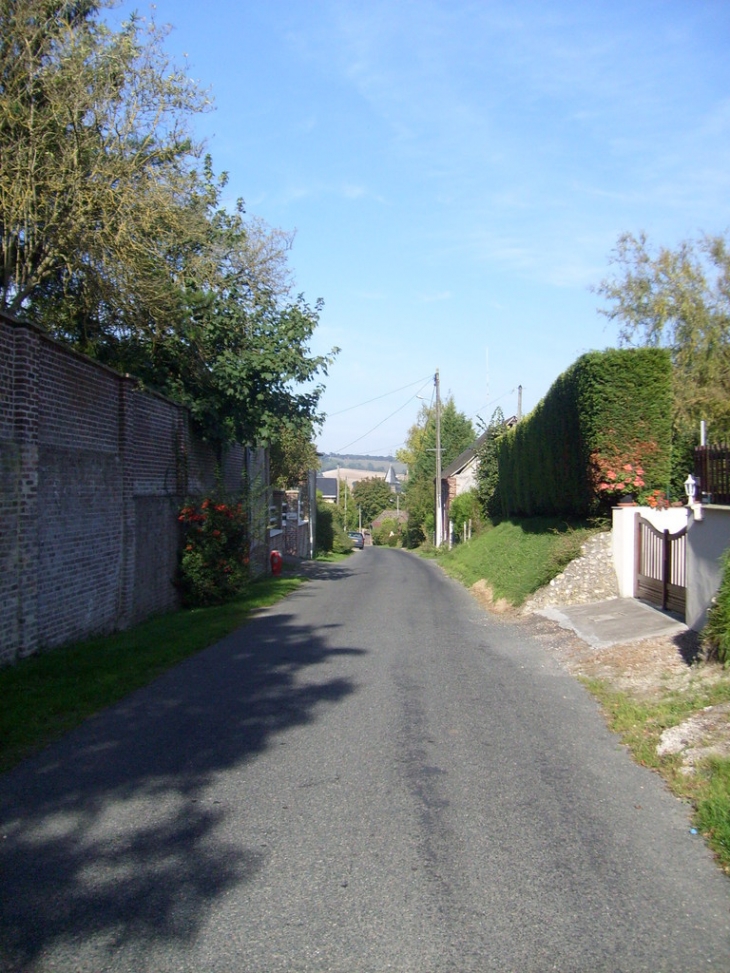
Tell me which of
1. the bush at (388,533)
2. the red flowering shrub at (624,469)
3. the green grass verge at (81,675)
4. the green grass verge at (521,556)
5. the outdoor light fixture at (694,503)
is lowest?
the bush at (388,533)

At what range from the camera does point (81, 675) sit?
9328mm

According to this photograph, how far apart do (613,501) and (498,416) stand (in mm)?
23601

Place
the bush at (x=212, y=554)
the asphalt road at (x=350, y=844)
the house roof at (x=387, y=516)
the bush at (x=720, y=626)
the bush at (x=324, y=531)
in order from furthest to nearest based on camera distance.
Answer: the house roof at (x=387, y=516) < the bush at (x=324, y=531) < the bush at (x=212, y=554) < the bush at (x=720, y=626) < the asphalt road at (x=350, y=844)

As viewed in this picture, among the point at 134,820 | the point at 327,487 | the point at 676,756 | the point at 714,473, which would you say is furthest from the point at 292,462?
the point at 327,487

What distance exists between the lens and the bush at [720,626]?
8.44 meters

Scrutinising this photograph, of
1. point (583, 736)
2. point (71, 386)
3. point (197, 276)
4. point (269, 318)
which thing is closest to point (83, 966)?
point (583, 736)

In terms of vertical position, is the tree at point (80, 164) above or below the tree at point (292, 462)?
above

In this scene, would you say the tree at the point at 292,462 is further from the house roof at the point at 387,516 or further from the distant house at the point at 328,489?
the distant house at the point at 328,489

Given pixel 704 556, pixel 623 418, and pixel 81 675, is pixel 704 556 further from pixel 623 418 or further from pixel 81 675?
pixel 81 675

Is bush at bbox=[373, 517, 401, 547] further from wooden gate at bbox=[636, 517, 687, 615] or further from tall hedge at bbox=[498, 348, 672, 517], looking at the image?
wooden gate at bbox=[636, 517, 687, 615]

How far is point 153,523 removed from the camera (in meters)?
15.8

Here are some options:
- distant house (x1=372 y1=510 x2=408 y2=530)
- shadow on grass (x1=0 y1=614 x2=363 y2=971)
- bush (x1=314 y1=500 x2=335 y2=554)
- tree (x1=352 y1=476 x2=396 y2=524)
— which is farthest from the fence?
tree (x1=352 y1=476 x2=396 y2=524)

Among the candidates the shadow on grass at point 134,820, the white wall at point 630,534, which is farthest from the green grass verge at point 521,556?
the shadow on grass at point 134,820

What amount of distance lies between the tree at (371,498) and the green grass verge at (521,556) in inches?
3479
